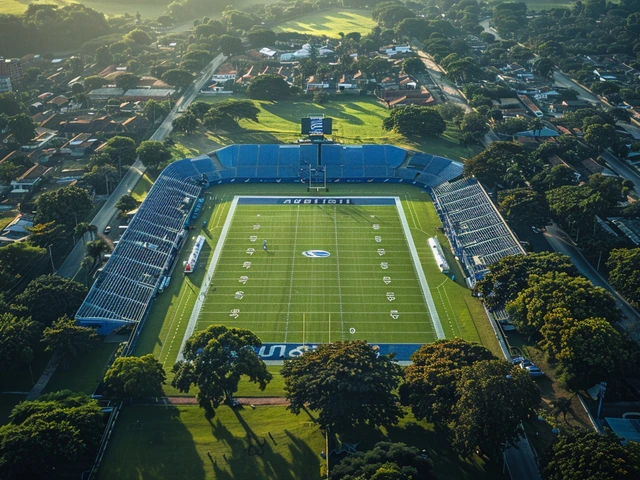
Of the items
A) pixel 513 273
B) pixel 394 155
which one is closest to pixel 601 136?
pixel 394 155

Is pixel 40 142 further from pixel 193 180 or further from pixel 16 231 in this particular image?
pixel 16 231

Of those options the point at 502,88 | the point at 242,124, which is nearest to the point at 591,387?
the point at 242,124

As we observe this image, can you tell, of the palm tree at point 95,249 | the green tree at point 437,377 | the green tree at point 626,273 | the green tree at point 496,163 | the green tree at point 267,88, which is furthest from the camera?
the green tree at point 267,88

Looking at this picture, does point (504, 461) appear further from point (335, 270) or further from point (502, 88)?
point (502, 88)

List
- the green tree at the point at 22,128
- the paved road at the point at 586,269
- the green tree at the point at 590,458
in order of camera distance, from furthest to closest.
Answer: the green tree at the point at 22,128 < the paved road at the point at 586,269 < the green tree at the point at 590,458

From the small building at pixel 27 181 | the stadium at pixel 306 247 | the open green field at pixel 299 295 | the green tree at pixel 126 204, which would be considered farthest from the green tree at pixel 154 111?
the green tree at pixel 126 204

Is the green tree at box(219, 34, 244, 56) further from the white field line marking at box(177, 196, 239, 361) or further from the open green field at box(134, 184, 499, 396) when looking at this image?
the white field line marking at box(177, 196, 239, 361)

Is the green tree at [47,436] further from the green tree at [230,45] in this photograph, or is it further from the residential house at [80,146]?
the green tree at [230,45]
